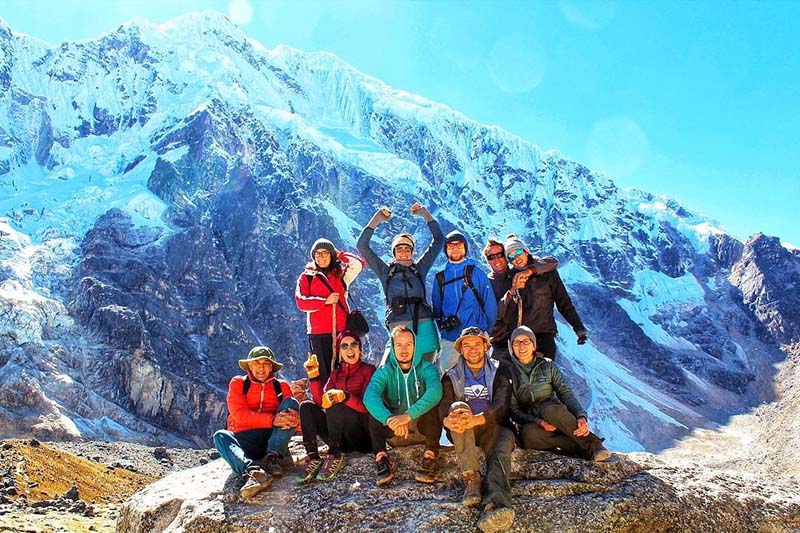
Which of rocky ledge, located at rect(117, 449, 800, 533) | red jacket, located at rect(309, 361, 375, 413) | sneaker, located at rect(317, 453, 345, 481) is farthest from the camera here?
red jacket, located at rect(309, 361, 375, 413)

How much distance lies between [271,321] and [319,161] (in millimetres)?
76600

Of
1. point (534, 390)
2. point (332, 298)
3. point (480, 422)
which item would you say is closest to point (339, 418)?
point (480, 422)

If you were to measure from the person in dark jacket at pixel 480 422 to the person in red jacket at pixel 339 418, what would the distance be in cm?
121

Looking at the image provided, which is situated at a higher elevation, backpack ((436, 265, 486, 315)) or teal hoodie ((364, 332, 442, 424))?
backpack ((436, 265, 486, 315))

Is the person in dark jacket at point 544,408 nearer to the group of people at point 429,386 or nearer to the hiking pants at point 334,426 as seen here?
the group of people at point 429,386

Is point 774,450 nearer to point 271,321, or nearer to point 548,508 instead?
point 271,321

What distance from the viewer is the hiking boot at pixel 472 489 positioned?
19.6 feet

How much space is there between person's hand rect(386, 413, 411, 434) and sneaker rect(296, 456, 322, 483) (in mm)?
1101

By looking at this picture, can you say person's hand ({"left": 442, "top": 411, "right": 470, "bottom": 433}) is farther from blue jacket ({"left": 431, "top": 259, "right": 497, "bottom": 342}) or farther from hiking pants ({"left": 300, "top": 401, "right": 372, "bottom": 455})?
blue jacket ({"left": 431, "top": 259, "right": 497, "bottom": 342})

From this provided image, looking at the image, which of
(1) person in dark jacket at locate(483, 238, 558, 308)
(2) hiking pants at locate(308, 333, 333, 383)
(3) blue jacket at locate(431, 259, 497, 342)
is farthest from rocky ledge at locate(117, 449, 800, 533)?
(1) person in dark jacket at locate(483, 238, 558, 308)

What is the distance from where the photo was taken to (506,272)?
9172 millimetres

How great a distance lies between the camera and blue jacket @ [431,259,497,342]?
8.56m

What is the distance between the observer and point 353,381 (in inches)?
302

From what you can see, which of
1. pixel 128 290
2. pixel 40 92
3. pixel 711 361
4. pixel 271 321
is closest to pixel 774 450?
pixel 711 361
